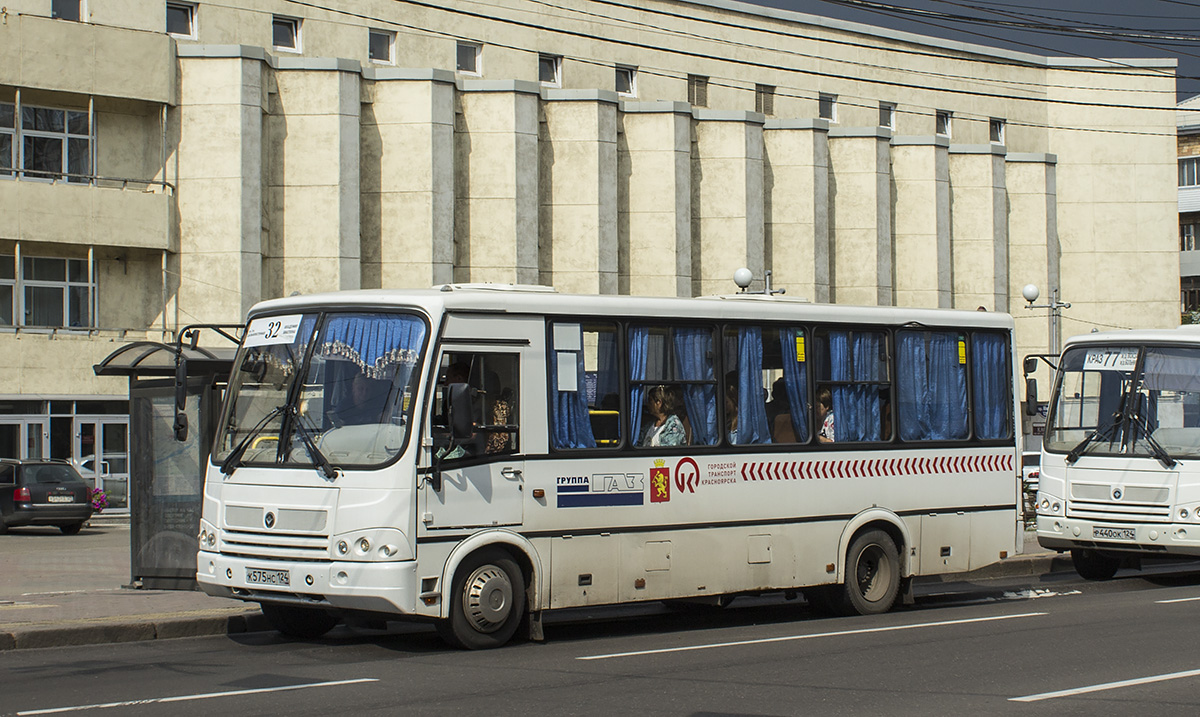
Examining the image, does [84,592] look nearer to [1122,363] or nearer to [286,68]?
[1122,363]

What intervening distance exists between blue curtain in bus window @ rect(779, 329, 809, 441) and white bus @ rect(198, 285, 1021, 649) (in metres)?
0.02

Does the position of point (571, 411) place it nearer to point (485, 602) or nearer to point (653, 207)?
point (485, 602)

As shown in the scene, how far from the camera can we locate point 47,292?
35781mm

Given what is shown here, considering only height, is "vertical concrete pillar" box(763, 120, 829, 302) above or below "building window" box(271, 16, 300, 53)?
below

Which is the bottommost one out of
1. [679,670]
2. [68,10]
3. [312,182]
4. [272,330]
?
[679,670]

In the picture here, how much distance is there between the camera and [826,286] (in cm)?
4681

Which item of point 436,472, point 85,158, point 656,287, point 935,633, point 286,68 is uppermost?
point 286,68

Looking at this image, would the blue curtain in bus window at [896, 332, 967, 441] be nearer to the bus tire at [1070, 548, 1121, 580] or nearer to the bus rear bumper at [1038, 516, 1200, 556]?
the bus rear bumper at [1038, 516, 1200, 556]

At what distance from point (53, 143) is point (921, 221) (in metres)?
28.5

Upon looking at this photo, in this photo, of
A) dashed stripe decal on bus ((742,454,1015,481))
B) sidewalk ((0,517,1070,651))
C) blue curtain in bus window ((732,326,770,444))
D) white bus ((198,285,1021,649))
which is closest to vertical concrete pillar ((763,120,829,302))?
sidewalk ((0,517,1070,651))

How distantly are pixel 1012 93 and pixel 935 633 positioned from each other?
158 ft

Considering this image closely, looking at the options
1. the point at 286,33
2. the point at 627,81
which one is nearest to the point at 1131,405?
the point at 286,33

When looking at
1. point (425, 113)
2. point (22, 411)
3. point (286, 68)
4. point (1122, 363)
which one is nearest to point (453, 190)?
point (425, 113)

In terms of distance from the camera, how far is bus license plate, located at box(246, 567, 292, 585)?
11.0m
